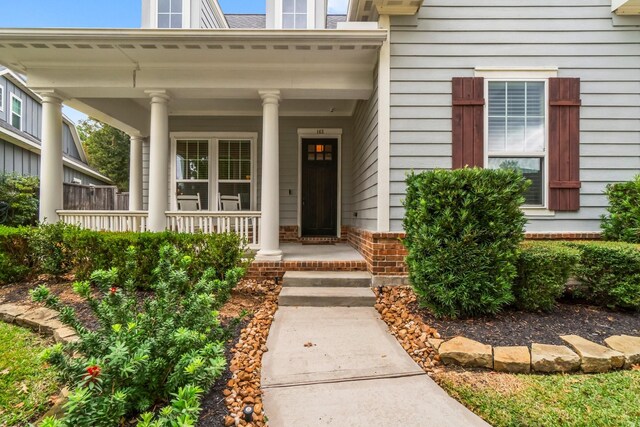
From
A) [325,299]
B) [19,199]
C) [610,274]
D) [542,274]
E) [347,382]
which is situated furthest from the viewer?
[19,199]

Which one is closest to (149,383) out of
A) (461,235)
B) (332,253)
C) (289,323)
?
(289,323)

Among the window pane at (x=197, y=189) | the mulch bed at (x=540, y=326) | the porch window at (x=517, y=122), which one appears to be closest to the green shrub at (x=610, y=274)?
the mulch bed at (x=540, y=326)

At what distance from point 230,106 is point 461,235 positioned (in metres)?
5.09

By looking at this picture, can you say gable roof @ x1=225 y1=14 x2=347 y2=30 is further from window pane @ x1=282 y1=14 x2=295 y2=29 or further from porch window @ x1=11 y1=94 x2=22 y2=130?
porch window @ x1=11 y1=94 x2=22 y2=130

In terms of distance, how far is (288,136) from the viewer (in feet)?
21.9

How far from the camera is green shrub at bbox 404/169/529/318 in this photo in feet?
9.55

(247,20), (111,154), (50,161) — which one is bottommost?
(50,161)

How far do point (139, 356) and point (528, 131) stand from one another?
4809 mm

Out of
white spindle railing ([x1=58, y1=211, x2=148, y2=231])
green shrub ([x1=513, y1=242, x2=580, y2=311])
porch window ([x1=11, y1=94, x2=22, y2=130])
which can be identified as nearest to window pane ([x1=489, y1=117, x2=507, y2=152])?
green shrub ([x1=513, y1=242, x2=580, y2=311])

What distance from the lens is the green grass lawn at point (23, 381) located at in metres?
1.88

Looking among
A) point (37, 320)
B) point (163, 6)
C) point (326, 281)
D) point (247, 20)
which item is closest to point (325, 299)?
point (326, 281)

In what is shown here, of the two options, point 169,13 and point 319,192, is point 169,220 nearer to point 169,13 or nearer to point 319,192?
point 319,192

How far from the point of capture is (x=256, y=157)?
6.68m

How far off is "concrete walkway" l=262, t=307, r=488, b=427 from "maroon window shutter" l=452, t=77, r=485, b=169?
2470 mm
